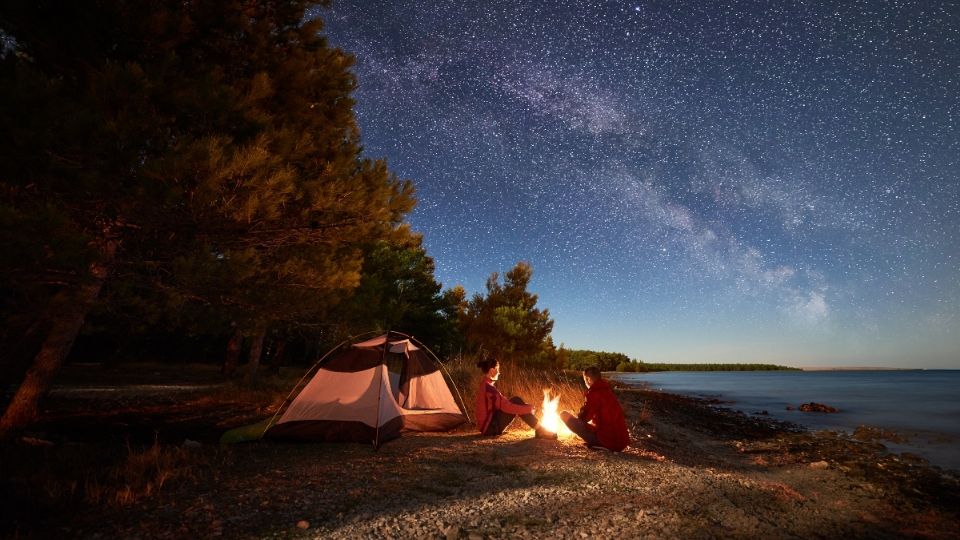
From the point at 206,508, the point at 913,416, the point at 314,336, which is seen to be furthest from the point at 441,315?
the point at 913,416

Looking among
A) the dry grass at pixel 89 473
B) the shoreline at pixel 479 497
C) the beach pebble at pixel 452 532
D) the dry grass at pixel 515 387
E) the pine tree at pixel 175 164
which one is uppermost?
the pine tree at pixel 175 164

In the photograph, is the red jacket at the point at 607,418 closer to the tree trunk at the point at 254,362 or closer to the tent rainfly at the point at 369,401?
the tent rainfly at the point at 369,401

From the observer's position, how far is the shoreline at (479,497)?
3902 millimetres

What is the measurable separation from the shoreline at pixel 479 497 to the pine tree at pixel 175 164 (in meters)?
2.53

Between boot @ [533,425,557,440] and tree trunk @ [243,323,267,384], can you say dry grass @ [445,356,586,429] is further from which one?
tree trunk @ [243,323,267,384]

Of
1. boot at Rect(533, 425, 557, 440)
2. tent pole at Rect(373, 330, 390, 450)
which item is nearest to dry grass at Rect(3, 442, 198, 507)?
tent pole at Rect(373, 330, 390, 450)

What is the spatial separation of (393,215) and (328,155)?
68.4 inches

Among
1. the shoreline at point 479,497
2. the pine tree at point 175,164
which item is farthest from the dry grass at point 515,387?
the pine tree at point 175,164

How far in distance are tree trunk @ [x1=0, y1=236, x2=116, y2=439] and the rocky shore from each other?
2960mm

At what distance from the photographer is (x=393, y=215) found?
913 cm

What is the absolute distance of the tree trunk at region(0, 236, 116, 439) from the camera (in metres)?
6.88

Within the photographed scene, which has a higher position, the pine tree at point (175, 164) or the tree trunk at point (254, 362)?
the pine tree at point (175, 164)

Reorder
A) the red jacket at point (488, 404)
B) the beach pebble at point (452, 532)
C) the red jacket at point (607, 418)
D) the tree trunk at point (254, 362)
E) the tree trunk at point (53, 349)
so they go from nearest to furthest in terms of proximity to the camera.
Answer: the beach pebble at point (452, 532), the tree trunk at point (53, 349), the red jacket at point (607, 418), the red jacket at point (488, 404), the tree trunk at point (254, 362)

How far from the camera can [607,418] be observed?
24.0ft
